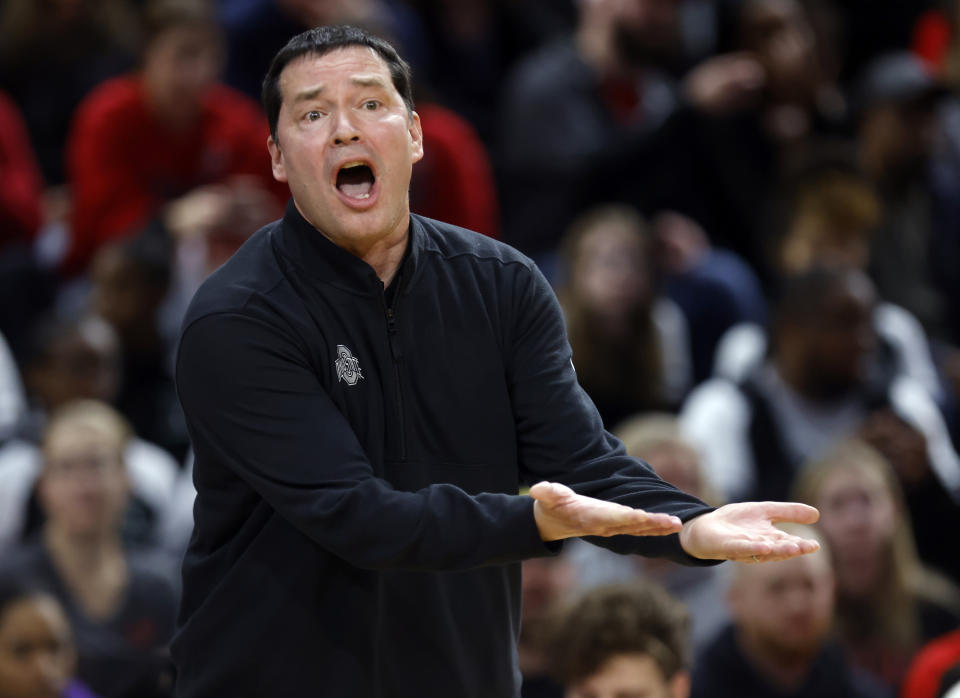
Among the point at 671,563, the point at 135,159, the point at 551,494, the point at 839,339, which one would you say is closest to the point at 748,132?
the point at 839,339

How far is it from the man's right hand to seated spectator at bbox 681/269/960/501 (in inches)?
117

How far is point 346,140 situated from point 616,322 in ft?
10.9

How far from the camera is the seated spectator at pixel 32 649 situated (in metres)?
4.10

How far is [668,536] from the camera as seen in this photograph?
90.4 inches

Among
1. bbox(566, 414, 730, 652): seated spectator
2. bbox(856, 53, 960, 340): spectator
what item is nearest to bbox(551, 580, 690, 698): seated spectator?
bbox(566, 414, 730, 652): seated spectator

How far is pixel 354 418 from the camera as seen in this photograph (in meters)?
2.38

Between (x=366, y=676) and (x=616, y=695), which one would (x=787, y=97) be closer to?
(x=616, y=695)

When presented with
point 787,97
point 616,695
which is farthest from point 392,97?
point 787,97

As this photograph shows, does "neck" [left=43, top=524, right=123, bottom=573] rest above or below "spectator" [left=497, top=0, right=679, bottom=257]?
below

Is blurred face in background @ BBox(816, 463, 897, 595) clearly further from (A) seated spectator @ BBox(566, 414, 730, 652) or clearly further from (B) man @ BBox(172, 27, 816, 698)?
(B) man @ BBox(172, 27, 816, 698)

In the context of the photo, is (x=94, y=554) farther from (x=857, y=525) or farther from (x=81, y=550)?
(x=857, y=525)

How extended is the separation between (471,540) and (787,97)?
4.71 meters

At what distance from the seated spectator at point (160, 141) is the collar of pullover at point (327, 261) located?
11.5 feet

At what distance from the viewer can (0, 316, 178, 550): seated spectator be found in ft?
16.7
